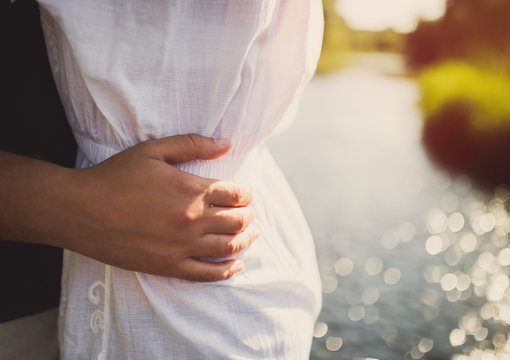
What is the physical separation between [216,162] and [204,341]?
32cm

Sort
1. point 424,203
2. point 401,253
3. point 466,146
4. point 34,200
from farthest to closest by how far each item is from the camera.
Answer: point 466,146 → point 424,203 → point 401,253 → point 34,200

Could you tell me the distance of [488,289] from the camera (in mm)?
6414

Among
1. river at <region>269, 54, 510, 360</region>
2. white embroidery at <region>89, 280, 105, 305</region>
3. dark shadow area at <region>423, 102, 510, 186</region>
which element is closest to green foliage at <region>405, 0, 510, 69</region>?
dark shadow area at <region>423, 102, 510, 186</region>

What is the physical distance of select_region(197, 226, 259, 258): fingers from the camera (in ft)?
2.70

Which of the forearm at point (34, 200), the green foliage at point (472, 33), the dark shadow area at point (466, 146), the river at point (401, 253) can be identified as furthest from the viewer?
the green foliage at point (472, 33)

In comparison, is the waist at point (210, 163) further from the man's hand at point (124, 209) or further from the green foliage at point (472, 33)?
the green foliage at point (472, 33)

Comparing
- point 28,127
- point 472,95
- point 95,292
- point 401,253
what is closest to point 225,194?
point 95,292

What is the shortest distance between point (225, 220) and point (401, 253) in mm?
6854

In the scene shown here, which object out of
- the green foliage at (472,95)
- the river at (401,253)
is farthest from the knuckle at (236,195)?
the green foliage at (472,95)

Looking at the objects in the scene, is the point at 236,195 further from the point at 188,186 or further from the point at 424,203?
the point at 424,203

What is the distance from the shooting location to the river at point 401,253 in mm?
5297

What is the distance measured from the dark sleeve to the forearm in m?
0.18

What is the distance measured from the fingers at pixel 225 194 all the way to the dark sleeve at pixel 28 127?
37 centimetres

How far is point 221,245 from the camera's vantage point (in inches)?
32.7
